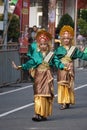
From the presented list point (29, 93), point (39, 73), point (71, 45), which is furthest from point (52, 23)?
point (39, 73)

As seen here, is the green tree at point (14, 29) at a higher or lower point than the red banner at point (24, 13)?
lower

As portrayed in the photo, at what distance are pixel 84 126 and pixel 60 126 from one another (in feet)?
1.45

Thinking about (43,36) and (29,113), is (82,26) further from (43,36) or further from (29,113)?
(43,36)

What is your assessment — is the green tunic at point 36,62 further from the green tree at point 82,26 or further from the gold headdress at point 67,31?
the green tree at point 82,26

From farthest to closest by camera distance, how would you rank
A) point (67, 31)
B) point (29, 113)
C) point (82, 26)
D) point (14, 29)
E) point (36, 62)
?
point (82, 26) < point (14, 29) < point (67, 31) < point (29, 113) < point (36, 62)

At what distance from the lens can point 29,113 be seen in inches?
588

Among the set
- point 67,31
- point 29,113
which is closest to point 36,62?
point 29,113

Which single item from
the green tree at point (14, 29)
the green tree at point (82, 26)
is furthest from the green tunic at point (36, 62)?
the green tree at point (82, 26)

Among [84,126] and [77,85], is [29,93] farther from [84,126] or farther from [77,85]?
[84,126]

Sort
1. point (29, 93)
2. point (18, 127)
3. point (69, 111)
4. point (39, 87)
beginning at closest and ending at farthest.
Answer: point (18, 127), point (39, 87), point (69, 111), point (29, 93)

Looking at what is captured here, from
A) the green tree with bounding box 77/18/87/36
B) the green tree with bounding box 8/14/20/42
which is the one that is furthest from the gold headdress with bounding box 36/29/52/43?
the green tree with bounding box 77/18/87/36

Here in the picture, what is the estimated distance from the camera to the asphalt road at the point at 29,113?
1294cm

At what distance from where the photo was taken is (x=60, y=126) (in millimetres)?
12953

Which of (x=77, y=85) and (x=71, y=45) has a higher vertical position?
(x=71, y=45)
